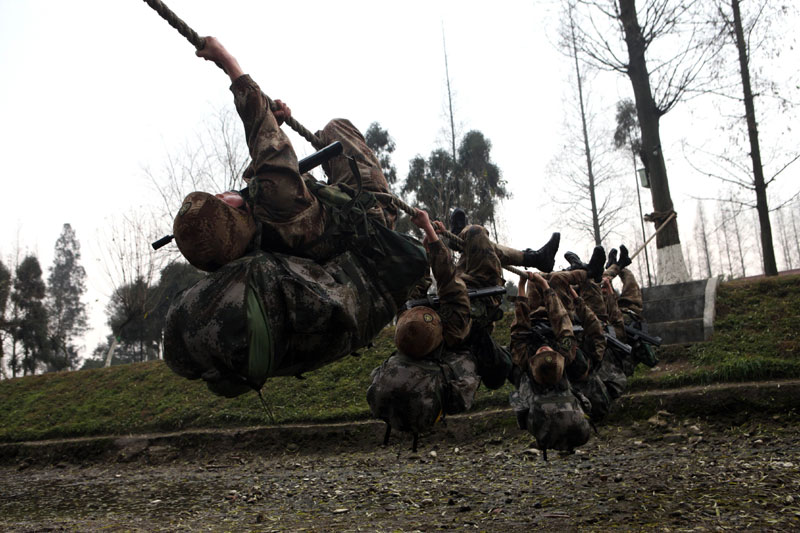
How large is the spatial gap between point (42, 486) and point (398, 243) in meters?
10.4

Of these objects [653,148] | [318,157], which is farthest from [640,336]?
[653,148]

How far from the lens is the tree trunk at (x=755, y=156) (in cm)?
1590

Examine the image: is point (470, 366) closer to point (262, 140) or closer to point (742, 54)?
point (262, 140)

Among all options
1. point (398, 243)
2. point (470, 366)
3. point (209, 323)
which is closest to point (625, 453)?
point (470, 366)

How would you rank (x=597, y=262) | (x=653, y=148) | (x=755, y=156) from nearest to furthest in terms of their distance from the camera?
(x=597, y=262) → (x=653, y=148) → (x=755, y=156)

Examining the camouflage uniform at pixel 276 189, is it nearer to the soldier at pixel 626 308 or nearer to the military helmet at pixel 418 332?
the military helmet at pixel 418 332

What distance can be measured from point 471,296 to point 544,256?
103 centimetres

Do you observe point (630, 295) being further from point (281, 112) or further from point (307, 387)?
point (281, 112)

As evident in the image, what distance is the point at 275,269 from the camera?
10.5ft

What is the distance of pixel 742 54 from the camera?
661 inches

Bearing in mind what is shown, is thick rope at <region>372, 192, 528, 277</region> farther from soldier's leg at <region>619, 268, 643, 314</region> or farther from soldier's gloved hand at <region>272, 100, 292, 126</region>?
soldier's leg at <region>619, 268, 643, 314</region>

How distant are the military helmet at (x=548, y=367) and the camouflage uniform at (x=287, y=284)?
252 centimetres

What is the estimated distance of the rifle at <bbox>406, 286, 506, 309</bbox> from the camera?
527 cm

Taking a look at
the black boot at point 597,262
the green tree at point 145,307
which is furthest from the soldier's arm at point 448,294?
the green tree at point 145,307
